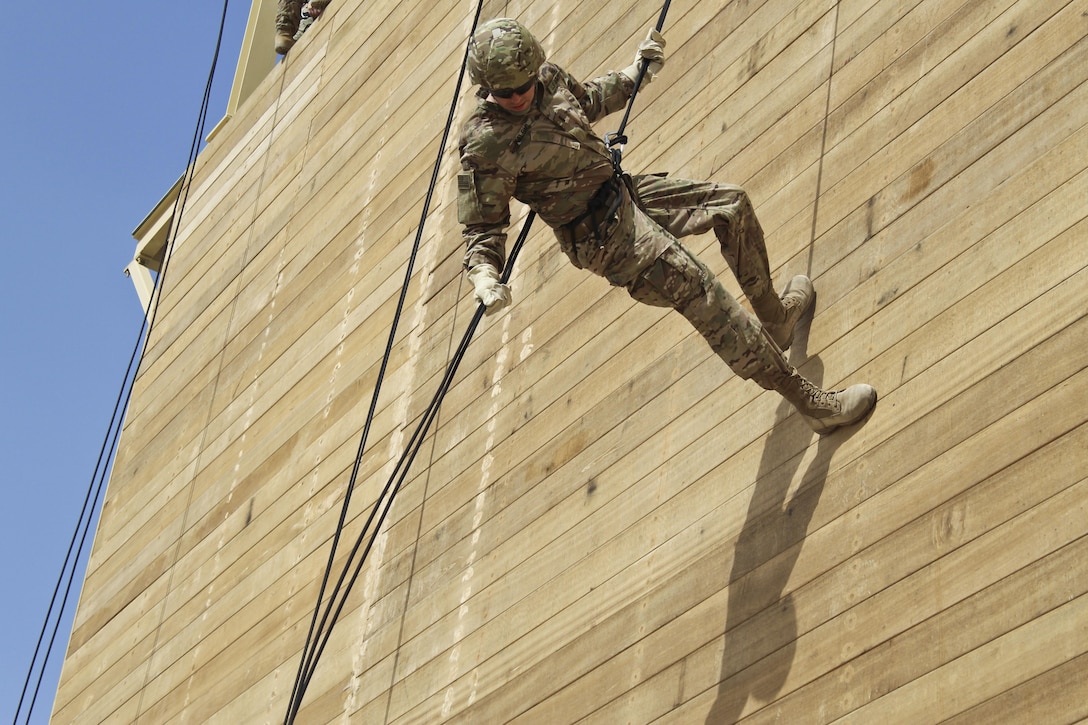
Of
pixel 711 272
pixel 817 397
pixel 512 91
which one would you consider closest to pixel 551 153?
pixel 512 91

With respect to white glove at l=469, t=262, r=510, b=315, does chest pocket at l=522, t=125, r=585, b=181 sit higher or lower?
higher

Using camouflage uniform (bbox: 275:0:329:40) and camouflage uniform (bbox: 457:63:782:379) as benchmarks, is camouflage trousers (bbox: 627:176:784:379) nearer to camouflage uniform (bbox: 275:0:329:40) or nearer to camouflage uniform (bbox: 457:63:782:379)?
camouflage uniform (bbox: 457:63:782:379)

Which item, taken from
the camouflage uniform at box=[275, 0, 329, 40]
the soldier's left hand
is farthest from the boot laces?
the camouflage uniform at box=[275, 0, 329, 40]

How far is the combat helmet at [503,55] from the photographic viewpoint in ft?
15.6

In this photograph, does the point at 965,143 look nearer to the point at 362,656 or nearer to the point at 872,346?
the point at 872,346

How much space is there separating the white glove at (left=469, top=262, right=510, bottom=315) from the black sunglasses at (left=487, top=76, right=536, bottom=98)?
1.64 feet

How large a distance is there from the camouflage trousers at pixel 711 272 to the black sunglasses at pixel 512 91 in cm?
50

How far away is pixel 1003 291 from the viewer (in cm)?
458

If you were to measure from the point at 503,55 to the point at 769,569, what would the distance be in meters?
1.61

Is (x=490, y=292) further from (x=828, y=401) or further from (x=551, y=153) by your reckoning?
(x=828, y=401)

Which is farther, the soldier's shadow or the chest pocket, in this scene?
the chest pocket

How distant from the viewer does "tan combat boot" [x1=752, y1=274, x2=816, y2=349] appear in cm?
516

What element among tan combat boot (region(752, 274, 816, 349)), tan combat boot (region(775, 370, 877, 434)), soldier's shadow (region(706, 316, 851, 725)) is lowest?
soldier's shadow (region(706, 316, 851, 725))

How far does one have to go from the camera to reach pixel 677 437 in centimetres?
549
